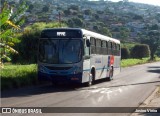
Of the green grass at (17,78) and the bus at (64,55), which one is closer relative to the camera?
the green grass at (17,78)

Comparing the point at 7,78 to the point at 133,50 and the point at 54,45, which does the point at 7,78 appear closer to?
the point at 54,45

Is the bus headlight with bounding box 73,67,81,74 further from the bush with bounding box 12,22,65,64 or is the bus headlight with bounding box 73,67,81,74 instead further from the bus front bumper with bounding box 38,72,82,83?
the bush with bounding box 12,22,65,64

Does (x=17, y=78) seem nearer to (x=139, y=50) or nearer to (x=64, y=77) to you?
(x=64, y=77)

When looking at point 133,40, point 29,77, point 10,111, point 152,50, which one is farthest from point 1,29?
point 133,40

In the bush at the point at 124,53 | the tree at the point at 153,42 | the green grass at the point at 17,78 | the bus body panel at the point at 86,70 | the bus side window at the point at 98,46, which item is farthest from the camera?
the tree at the point at 153,42

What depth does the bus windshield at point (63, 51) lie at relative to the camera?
2197cm

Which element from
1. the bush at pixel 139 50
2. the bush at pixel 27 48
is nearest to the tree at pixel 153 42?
the bush at pixel 139 50

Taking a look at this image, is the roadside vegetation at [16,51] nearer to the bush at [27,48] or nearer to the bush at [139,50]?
the bush at [27,48]

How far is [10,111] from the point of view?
12992 mm

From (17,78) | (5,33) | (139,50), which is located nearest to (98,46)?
(17,78)

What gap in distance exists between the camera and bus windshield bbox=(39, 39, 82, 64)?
22.0m

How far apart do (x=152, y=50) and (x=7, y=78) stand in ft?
308

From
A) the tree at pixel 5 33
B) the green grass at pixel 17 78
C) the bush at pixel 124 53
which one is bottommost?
the bush at pixel 124 53

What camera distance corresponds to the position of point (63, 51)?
72.2ft
